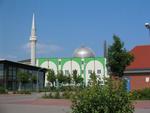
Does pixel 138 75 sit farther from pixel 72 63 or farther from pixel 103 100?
pixel 72 63

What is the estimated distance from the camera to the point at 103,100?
1059cm

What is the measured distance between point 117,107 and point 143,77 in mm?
42611

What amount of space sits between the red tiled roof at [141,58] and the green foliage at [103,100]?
4122 cm

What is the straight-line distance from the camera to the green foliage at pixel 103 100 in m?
10.6

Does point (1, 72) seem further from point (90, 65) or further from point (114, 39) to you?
point (114, 39)

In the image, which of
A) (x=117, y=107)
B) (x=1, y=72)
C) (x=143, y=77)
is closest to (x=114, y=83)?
(x=117, y=107)

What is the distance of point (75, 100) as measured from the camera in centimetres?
1109

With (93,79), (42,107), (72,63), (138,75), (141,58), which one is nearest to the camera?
(93,79)

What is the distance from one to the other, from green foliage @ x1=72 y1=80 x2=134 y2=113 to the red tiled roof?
41.2m

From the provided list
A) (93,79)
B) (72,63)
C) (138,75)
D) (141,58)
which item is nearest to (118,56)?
(138,75)

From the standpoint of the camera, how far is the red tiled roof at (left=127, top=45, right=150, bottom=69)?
176ft

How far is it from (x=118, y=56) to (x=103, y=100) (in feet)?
113

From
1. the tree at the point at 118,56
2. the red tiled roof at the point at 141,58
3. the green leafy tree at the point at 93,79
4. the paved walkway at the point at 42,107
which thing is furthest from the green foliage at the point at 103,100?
the red tiled roof at the point at 141,58

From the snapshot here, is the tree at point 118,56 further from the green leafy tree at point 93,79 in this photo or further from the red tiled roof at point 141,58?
the green leafy tree at point 93,79
